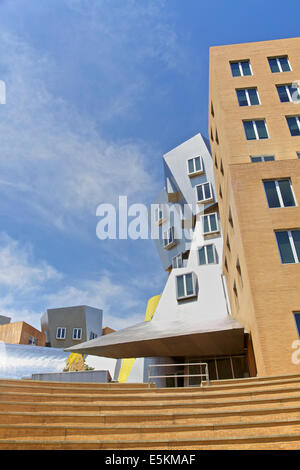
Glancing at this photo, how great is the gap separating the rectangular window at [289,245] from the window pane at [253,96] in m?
10.8

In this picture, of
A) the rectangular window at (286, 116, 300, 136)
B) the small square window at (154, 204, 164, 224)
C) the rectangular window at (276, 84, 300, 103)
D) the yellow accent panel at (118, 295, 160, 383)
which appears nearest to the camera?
the rectangular window at (286, 116, 300, 136)

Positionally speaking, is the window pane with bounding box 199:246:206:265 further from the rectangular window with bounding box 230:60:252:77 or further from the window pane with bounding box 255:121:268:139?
the rectangular window with bounding box 230:60:252:77

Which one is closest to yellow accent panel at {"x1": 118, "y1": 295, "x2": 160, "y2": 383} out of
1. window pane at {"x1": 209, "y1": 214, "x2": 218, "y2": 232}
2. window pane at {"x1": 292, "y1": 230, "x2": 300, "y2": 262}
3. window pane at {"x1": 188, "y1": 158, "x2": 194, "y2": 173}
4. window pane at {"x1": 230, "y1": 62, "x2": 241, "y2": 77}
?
window pane at {"x1": 209, "y1": 214, "x2": 218, "y2": 232}

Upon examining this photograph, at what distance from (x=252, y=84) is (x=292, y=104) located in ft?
10.1

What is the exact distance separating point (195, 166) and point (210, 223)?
26.0 ft

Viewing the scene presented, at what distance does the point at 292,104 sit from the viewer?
2069 cm

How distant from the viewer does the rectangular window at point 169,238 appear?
37812 millimetres

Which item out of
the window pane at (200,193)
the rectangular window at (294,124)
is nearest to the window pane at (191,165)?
the window pane at (200,193)

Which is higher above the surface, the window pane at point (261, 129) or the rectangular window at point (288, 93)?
the rectangular window at point (288, 93)

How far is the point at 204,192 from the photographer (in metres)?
33.6

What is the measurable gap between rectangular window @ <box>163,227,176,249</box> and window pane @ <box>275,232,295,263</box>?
23.1 m

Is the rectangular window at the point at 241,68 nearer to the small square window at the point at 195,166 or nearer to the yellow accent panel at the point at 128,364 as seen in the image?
the small square window at the point at 195,166

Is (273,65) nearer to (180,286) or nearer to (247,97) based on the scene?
(247,97)

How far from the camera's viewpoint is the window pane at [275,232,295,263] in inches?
559
